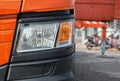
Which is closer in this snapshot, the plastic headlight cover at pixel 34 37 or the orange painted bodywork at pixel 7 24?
the orange painted bodywork at pixel 7 24

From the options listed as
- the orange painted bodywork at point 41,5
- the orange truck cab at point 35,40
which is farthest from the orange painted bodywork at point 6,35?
the orange painted bodywork at point 41,5

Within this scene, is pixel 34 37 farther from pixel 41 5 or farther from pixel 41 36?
pixel 41 5

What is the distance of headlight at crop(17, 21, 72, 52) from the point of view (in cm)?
283

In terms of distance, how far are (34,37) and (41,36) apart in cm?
5

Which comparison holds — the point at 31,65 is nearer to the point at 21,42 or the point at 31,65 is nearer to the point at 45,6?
the point at 21,42

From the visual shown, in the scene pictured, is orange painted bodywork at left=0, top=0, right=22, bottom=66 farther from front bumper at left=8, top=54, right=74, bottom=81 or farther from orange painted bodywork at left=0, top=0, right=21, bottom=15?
front bumper at left=8, top=54, right=74, bottom=81

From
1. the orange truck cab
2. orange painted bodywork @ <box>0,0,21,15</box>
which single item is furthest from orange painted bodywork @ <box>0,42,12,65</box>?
orange painted bodywork @ <box>0,0,21,15</box>

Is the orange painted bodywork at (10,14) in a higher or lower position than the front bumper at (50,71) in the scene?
higher

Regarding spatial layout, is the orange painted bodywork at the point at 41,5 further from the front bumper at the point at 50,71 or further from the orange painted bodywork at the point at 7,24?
the front bumper at the point at 50,71

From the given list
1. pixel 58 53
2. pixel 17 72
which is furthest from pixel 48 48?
pixel 17 72

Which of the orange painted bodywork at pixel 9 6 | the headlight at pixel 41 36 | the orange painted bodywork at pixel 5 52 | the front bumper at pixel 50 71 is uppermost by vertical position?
the orange painted bodywork at pixel 9 6

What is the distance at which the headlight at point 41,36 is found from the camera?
2.83 m

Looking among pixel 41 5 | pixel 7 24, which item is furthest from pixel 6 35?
pixel 41 5

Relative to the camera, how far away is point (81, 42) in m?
29.1
